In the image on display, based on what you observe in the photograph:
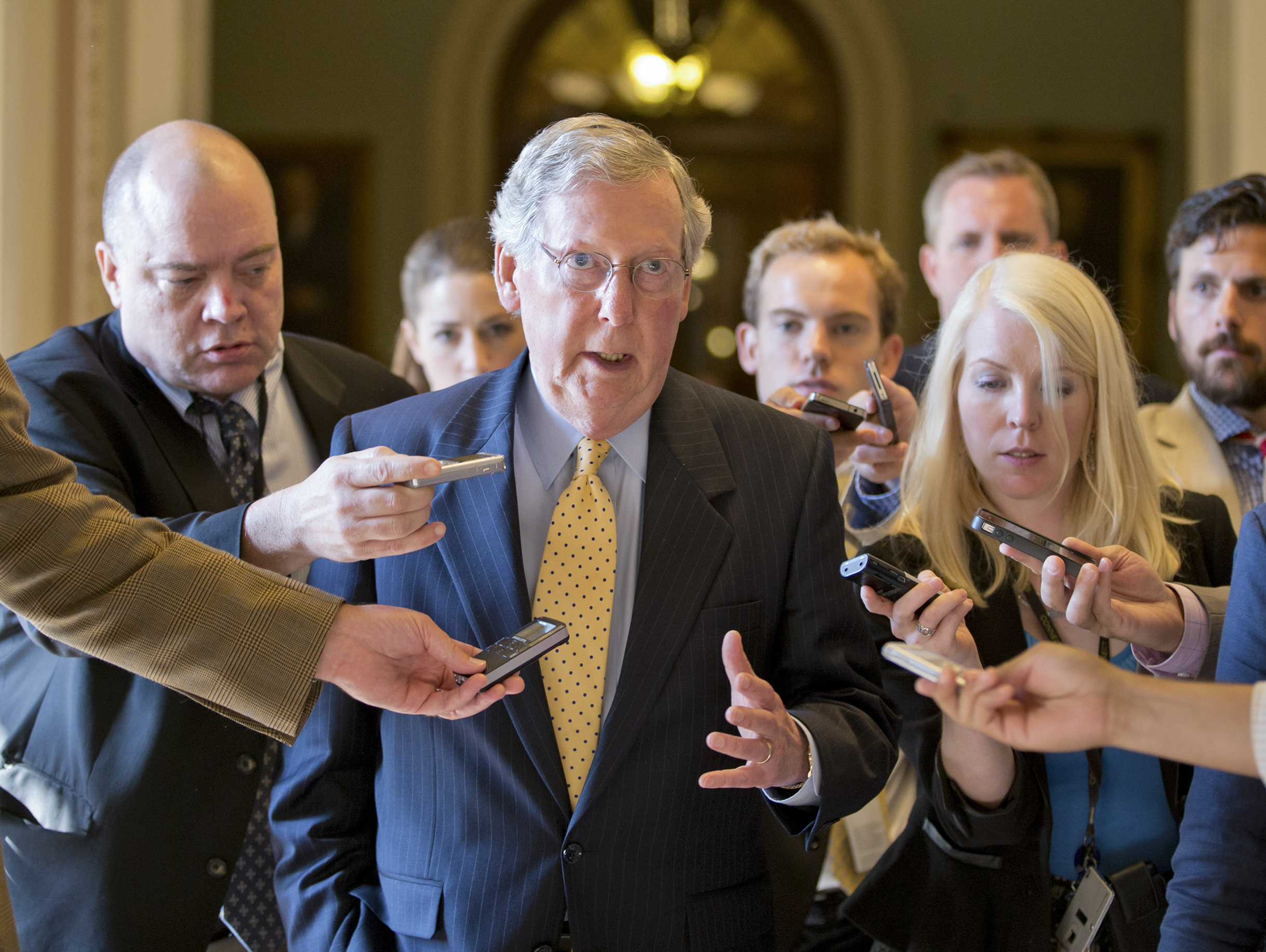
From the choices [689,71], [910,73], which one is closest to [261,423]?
[689,71]

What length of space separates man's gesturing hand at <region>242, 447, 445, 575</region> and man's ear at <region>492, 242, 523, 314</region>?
0.43m

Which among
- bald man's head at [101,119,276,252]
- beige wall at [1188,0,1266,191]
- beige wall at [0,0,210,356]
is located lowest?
bald man's head at [101,119,276,252]

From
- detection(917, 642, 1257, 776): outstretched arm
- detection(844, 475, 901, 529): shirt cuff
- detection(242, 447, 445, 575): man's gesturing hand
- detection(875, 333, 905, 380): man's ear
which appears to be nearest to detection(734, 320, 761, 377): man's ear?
detection(875, 333, 905, 380): man's ear

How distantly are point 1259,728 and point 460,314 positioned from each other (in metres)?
2.57

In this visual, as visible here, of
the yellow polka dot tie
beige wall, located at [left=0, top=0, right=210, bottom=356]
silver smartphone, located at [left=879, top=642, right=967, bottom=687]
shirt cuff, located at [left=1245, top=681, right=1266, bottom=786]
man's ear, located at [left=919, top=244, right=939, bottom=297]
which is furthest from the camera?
beige wall, located at [left=0, top=0, right=210, bottom=356]

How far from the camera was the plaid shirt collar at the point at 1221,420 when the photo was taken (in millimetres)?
3061

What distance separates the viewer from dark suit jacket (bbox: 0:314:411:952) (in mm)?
2246

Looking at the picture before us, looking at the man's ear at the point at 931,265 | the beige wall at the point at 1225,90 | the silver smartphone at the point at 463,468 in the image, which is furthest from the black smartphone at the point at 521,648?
the beige wall at the point at 1225,90

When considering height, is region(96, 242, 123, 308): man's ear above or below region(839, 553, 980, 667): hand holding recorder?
above

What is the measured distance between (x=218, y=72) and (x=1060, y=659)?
32.1 ft

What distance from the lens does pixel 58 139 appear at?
506 centimetres

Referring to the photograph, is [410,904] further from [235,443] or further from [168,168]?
[168,168]

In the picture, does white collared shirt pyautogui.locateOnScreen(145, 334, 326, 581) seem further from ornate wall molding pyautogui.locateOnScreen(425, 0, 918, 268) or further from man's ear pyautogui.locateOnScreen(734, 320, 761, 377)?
ornate wall molding pyautogui.locateOnScreen(425, 0, 918, 268)

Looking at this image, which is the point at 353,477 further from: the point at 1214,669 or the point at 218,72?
the point at 218,72
